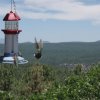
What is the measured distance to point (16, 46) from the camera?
34.5 metres

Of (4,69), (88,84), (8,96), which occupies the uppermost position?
(88,84)

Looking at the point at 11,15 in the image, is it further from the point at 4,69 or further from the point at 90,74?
the point at 4,69

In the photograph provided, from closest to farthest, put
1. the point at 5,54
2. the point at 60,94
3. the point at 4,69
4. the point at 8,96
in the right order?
the point at 60,94 → the point at 8,96 → the point at 5,54 → the point at 4,69

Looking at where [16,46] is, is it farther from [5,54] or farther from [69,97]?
[69,97]

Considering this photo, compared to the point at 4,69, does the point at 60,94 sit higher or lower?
higher

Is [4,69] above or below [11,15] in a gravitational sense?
below

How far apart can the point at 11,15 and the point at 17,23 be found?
0.77m

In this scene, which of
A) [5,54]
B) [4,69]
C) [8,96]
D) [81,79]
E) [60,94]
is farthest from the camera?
[4,69]

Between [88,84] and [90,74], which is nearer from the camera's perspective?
[88,84]

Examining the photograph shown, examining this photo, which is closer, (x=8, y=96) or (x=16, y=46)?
(x=8, y=96)

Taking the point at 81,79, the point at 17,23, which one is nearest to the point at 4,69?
the point at 17,23

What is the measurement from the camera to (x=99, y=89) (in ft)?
43.8

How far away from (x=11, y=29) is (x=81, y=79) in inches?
841

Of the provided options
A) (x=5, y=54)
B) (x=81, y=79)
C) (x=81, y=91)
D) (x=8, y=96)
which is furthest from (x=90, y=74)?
(x=5, y=54)
